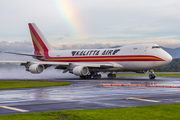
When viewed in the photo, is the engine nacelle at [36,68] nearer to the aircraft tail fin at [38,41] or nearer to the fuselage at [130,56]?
the fuselage at [130,56]

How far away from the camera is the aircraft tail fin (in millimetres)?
65062

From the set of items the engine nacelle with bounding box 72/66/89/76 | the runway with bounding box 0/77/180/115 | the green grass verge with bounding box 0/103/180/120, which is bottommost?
the green grass verge with bounding box 0/103/180/120

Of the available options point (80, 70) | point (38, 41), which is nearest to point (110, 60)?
point (80, 70)

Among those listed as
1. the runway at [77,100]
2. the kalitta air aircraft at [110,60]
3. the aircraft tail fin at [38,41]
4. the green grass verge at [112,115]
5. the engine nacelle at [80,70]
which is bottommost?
the green grass verge at [112,115]

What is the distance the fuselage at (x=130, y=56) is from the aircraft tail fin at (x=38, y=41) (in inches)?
394

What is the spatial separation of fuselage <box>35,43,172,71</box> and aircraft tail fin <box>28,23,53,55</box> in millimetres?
10002

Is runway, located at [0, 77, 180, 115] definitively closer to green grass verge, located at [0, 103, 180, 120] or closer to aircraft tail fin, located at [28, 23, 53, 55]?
green grass verge, located at [0, 103, 180, 120]

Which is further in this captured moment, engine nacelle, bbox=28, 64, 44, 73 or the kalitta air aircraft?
engine nacelle, bbox=28, 64, 44, 73

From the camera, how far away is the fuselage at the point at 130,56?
152 ft

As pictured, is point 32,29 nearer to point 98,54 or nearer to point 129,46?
point 98,54

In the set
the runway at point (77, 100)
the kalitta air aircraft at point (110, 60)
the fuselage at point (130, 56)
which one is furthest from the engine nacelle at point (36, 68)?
the runway at point (77, 100)

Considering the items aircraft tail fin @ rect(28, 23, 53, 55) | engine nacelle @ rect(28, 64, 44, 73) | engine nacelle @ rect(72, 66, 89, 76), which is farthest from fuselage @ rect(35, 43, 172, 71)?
aircraft tail fin @ rect(28, 23, 53, 55)

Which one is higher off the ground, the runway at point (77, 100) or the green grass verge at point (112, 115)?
the runway at point (77, 100)

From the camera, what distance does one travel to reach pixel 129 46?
→ 1970 inches
